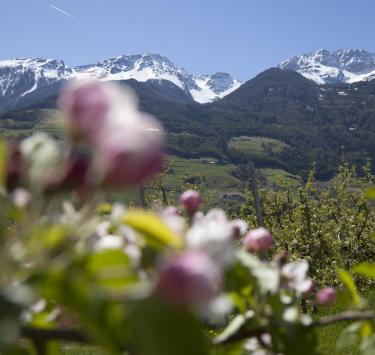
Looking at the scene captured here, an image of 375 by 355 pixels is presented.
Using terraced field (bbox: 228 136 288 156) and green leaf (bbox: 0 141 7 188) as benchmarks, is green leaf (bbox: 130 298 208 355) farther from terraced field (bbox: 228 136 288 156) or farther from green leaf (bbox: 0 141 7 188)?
terraced field (bbox: 228 136 288 156)

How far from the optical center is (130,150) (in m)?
0.59

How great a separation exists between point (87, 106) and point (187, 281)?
235 millimetres

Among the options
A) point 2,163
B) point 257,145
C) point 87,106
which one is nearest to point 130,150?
point 87,106

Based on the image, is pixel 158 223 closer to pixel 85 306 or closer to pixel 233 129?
pixel 85 306

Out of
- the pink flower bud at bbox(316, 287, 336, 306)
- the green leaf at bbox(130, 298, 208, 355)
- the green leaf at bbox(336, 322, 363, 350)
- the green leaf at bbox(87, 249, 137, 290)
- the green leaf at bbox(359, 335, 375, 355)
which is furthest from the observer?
the pink flower bud at bbox(316, 287, 336, 306)

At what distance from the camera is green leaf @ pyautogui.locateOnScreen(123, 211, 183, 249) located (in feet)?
2.21

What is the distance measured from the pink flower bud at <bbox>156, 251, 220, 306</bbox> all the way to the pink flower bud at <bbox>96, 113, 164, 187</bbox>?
111 mm

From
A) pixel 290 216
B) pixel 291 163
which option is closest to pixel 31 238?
pixel 290 216

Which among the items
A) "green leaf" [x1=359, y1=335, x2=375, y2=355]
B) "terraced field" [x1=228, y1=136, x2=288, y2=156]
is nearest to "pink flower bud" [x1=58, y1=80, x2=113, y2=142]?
"green leaf" [x1=359, y1=335, x2=375, y2=355]

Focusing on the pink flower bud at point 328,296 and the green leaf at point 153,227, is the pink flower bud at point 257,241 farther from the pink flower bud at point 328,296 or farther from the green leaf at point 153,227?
the green leaf at point 153,227

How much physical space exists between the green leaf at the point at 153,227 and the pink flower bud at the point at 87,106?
12cm

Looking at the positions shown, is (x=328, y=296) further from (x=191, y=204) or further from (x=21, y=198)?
(x=21, y=198)

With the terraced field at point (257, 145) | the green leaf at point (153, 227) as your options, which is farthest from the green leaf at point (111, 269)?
the terraced field at point (257, 145)

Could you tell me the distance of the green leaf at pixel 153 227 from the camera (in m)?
0.67
